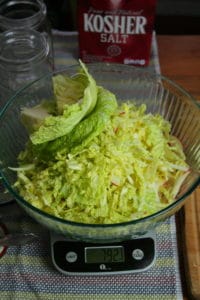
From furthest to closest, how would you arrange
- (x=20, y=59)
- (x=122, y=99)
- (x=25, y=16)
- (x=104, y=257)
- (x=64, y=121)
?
(x=25, y=16), (x=20, y=59), (x=122, y=99), (x=104, y=257), (x=64, y=121)

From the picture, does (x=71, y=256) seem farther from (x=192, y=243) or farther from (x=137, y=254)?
(x=192, y=243)

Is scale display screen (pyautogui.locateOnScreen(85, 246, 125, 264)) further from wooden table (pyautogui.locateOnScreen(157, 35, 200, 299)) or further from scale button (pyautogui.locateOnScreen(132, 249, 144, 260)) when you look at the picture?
wooden table (pyautogui.locateOnScreen(157, 35, 200, 299))

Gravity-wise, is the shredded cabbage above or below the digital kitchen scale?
above

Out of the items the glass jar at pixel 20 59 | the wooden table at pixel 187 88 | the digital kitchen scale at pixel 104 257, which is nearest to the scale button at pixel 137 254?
the digital kitchen scale at pixel 104 257

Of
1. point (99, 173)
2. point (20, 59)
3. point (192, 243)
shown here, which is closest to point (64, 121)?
point (99, 173)

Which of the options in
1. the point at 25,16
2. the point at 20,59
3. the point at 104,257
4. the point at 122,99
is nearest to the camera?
the point at 104,257

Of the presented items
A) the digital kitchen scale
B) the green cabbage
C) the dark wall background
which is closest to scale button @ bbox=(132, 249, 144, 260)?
the digital kitchen scale

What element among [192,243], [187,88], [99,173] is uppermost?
[99,173]
